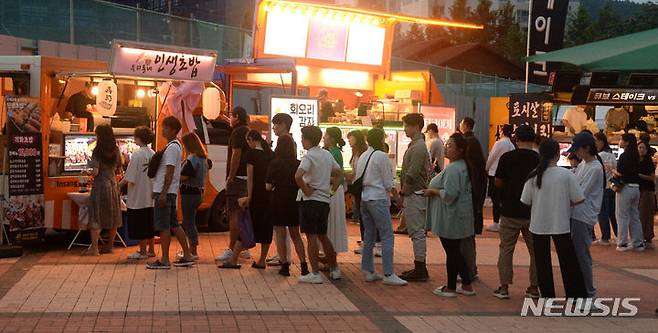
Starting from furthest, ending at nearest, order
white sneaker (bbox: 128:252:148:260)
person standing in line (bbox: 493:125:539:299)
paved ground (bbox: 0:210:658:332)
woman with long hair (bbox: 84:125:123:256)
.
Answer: woman with long hair (bbox: 84:125:123:256), white sneaker (bbox: 128:252:148:260), person standing in line (bbox: 493:125:539:299), paved ground (bbox: 0:210:658:332)

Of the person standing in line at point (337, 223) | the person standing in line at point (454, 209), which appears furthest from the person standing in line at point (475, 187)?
the person standing in line at point (337, 223)

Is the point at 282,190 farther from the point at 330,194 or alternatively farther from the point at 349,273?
the point at 349,273

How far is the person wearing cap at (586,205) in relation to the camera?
895 centimetres

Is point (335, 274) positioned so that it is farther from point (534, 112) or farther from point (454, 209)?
point (534, 112)

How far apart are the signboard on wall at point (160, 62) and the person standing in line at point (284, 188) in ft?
9.26

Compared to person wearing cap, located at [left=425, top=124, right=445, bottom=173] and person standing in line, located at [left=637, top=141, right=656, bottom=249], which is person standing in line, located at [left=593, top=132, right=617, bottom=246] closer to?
person standing in line, located at [left=637, top=141, right=656, bottom=249]

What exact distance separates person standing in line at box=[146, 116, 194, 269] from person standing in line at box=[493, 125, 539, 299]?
3.78 metres

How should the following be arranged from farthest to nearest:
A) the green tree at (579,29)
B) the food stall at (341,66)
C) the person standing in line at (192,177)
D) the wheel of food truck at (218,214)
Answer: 1. the green tree at (579,29)
2. the food stall at (341,66)
3. the wheel of food truck at (218,214)
4. the person standing in line at (192,177)

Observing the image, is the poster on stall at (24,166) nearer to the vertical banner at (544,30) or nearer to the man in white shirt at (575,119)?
the man in white shirt at (575,119)

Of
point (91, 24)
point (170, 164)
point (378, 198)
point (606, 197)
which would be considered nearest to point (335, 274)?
point (378, 198)

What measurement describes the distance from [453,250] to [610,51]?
2675 mm

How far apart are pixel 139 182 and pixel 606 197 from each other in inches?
297

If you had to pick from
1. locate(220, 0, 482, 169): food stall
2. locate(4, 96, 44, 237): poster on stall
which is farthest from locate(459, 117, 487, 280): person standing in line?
locate(4, 96, 44, 237): poster on stall

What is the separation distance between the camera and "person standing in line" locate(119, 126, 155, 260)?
11312mm
